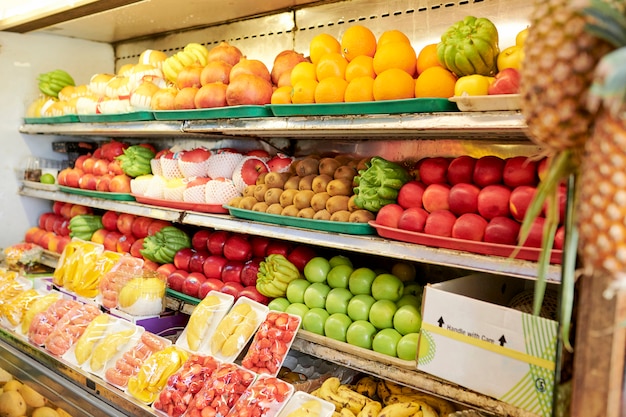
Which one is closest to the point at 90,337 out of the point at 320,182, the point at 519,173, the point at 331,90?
the point at 320,182

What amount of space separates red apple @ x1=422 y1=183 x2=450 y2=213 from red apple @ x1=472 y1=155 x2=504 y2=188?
4.9 inches

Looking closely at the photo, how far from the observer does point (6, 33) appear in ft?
Answer: 14.8

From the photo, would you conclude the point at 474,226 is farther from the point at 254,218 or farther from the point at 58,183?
the point at 58,183

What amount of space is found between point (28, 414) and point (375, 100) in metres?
2.39

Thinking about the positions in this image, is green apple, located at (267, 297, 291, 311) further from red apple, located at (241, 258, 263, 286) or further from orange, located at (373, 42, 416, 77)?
orange, located at (373, 42, 416, 77)

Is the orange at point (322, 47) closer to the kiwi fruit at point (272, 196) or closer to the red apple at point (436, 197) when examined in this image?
the kiwi fruit at point (272, 196)

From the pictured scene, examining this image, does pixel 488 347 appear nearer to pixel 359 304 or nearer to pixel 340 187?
pixel 359 304

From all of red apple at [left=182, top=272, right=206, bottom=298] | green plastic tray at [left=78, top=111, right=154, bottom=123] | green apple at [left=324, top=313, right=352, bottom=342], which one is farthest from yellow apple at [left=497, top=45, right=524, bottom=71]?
green plastic tray at [left=78, top=111, right=154, bottom=123]

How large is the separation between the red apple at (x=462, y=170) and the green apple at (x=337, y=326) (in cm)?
75

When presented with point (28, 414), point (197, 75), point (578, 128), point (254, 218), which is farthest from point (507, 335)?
point (28, 414)

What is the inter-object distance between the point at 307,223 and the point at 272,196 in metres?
0.33

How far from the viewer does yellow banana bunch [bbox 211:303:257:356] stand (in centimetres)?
267

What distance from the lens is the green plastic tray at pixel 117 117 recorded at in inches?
133

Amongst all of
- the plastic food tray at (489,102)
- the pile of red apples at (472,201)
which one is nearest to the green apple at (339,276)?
the pile of red apples at (472,201)
